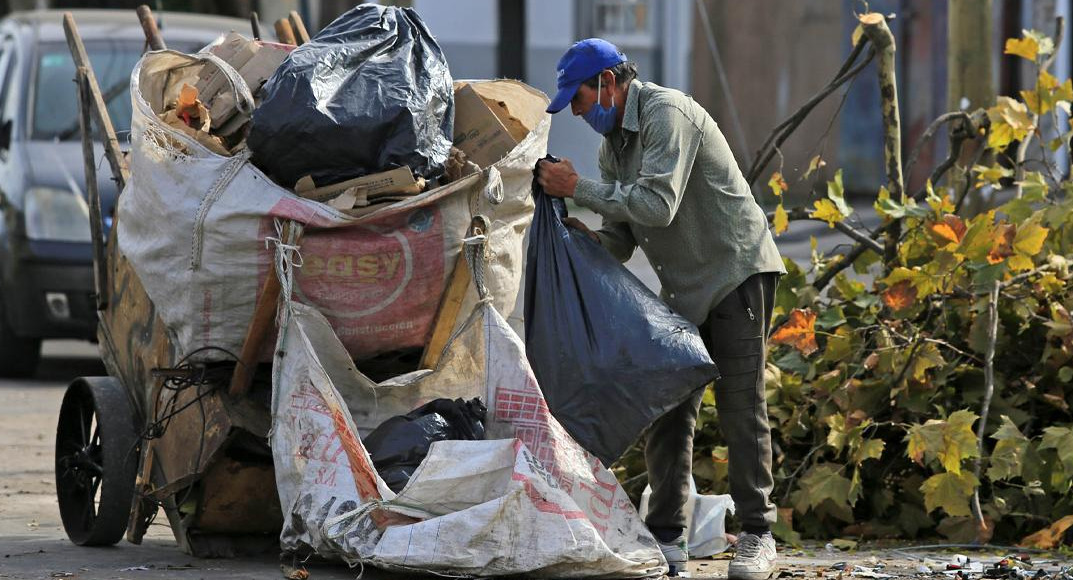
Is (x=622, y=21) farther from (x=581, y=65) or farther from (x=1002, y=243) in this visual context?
(x=581, y=65)

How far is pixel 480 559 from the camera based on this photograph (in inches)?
159

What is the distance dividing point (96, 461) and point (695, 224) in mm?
1959

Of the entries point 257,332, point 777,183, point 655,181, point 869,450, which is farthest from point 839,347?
point 257,332

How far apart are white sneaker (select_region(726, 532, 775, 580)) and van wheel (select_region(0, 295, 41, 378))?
5.23m

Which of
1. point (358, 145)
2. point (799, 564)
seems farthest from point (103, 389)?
point (799, 564)

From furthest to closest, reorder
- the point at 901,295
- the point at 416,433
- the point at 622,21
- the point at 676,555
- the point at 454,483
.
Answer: the point at 622,21, the point at 901,295, the point at 676,555, the point at 416,433, the point at 454,483

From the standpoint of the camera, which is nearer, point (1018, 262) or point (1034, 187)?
point (1018, 262)

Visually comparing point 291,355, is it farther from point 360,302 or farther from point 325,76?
point 325,76

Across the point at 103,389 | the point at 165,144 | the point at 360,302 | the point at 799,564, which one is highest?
the point at 165,144

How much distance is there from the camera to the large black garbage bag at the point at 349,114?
441 centimetres

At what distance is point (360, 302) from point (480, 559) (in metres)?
0.82

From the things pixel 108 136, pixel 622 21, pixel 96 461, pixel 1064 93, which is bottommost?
pixel 96 461

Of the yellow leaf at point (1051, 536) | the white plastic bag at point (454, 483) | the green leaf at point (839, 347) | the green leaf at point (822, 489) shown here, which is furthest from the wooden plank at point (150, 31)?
the yellow leaf at point (1051, 536)

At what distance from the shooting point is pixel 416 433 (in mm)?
4363
